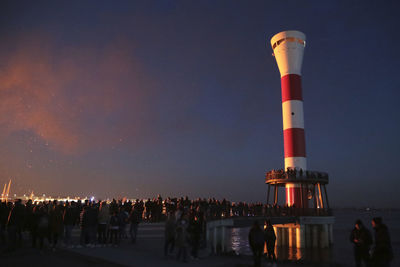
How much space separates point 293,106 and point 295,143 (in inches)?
156

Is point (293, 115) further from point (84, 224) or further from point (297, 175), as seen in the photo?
point (84, 224)

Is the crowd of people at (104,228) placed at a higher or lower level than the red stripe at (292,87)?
lower

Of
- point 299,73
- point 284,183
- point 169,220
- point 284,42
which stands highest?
point 284,42

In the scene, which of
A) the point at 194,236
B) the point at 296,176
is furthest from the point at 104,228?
the point at 296,176

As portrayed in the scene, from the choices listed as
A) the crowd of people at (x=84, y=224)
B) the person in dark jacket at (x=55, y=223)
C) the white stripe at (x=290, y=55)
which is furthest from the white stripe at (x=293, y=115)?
the person in dark jacket at (x=55, y=223)

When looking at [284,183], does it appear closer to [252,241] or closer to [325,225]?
[325,225]

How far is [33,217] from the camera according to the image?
13.2m

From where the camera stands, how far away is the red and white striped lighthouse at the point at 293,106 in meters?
34.0

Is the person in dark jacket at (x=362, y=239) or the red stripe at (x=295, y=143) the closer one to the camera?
the person in dark jacket at (x=362, y=239)

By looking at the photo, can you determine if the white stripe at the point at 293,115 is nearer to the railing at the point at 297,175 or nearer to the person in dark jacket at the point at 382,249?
the railing at the point at 297,175

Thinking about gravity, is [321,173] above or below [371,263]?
above

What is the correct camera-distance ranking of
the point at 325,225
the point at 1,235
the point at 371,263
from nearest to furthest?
the point at 371,263 → the point at 1,235 → the point at 325,225

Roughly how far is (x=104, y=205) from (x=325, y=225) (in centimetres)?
2521

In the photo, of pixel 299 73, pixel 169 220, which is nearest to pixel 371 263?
pixel 169 220
